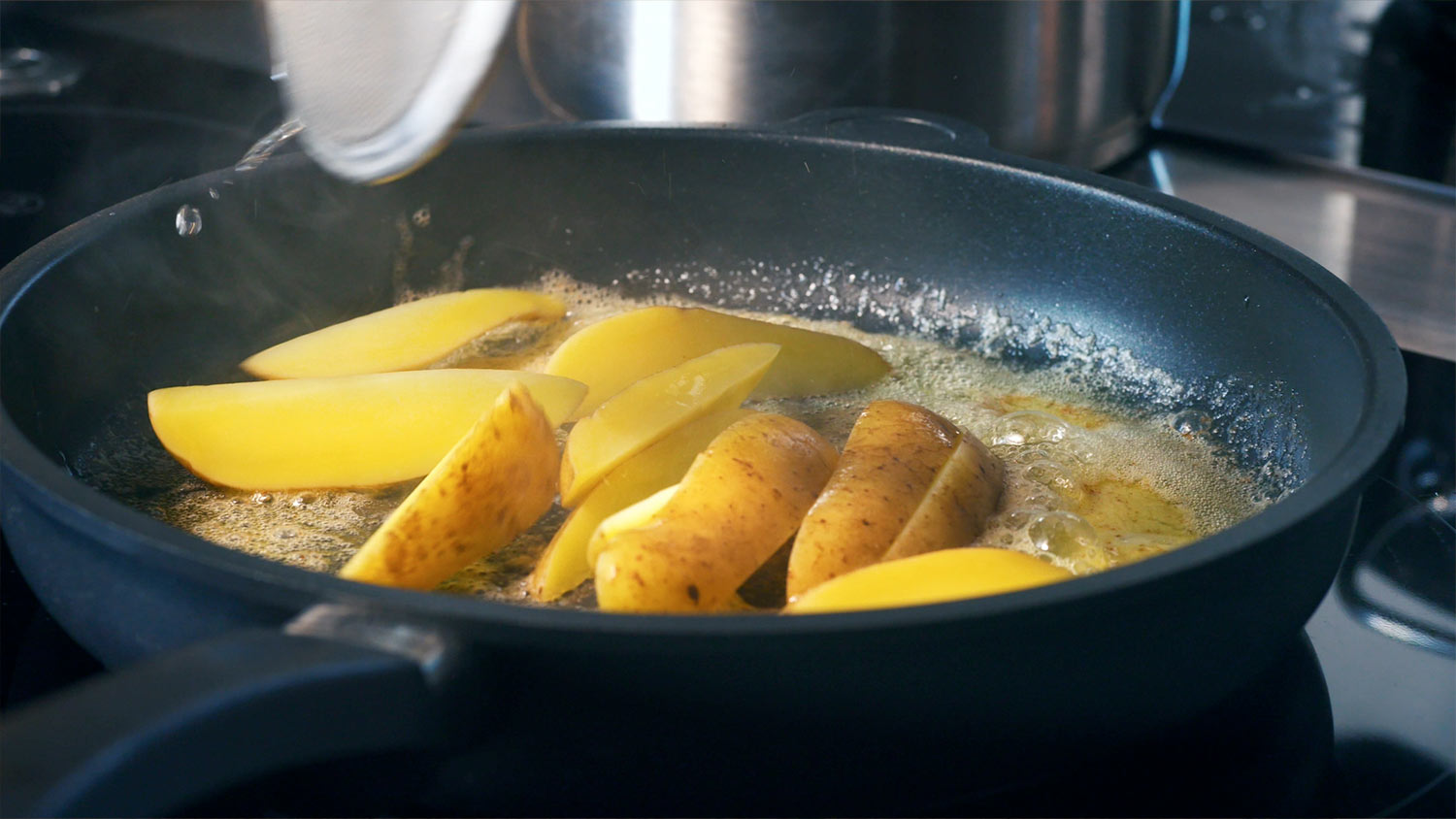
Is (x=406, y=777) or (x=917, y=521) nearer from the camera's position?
(x=406, y=777)

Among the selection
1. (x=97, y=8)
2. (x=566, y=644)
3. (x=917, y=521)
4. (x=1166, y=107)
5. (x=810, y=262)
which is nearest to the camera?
(x=566, y=644)

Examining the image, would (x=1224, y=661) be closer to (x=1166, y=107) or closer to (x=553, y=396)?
(x=553, y=396)

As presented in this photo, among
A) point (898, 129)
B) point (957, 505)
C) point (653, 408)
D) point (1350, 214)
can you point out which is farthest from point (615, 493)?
point (1350, 214)

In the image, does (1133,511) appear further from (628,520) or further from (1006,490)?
(628,520)

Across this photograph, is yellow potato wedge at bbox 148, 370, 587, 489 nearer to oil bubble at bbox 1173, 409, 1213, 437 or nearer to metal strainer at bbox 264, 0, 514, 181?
metal strainer at bbox 264, 0, 514, 181

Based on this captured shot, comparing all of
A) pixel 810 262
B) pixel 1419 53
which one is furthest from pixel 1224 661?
pixel 1419 53

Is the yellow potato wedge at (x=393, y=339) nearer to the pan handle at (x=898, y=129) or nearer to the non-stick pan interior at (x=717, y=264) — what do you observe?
the non-stick pan interior at (x=717, y=264)
